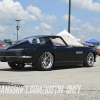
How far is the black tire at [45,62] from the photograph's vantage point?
10.6 metres

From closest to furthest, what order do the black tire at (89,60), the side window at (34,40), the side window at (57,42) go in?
1. the side window at (34,40)
2. the side window at (57,42)
3. the black tire at (89,60)

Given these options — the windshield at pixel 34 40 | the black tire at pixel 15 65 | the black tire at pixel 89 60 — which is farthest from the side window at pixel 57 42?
the black tire at pixel 15 65

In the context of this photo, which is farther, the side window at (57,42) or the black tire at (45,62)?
the side window at (57,42)

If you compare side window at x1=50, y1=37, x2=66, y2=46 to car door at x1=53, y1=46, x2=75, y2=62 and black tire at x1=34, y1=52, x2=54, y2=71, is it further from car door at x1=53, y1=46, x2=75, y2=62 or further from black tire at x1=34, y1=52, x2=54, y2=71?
black tire at x1=34, y1=52, x2=54, y2=71

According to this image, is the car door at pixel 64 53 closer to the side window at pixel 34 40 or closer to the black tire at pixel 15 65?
the side window at pixel 34 40

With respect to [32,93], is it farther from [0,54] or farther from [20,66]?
A: [20,66]

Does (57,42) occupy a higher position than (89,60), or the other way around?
(57,42)

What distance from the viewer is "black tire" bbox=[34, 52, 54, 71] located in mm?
10578

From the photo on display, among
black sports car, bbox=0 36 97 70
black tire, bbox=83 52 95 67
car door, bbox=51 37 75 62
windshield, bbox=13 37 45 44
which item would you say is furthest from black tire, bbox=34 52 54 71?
black tire, bbox=83 52 95 67

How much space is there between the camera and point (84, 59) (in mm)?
12398

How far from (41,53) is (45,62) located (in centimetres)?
44

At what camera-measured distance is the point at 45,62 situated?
1078 centimetres

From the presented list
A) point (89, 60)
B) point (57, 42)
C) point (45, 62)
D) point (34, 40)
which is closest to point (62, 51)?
point (57, 42)

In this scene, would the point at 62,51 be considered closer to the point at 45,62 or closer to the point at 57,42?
the point at 57,42
